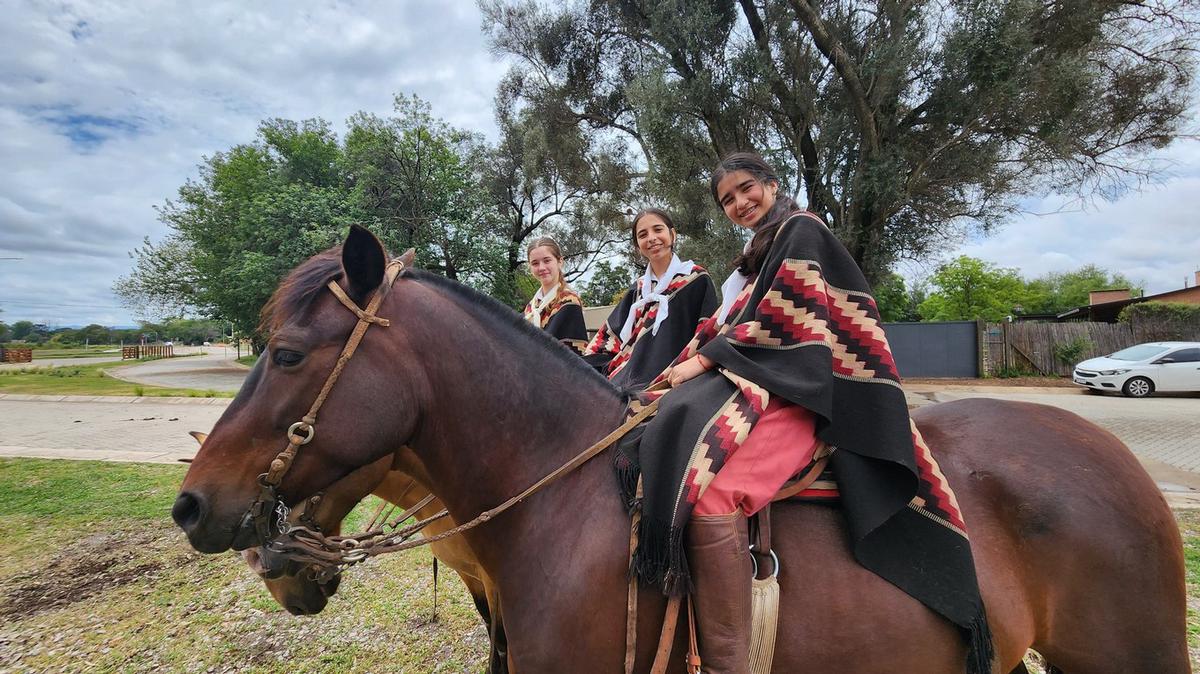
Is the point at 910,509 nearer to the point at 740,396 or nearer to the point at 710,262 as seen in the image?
the point at 740,396

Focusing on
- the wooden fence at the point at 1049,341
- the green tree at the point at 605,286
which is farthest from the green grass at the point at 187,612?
the green tree at the point at 605,286

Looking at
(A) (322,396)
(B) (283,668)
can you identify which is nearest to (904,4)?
(A) (322,396)

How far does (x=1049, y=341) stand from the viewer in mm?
18766

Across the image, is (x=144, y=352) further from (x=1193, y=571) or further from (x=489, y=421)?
(x=1193, y=571)

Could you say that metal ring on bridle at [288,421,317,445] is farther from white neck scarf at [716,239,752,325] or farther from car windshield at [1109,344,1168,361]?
car windshield at [1109,344,1168,361]

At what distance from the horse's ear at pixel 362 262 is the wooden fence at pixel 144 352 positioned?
191 feet

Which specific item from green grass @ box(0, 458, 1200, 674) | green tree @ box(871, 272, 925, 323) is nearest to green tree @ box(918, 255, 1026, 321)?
green tree @ box(871, 272, 925, 323)

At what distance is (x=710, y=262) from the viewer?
12.3m

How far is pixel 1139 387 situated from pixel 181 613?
21.5 metres

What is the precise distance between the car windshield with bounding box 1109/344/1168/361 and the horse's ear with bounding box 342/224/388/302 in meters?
21.3

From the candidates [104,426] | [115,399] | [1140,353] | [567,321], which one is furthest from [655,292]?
[115,399]

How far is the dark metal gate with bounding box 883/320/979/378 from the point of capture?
19.1 meters

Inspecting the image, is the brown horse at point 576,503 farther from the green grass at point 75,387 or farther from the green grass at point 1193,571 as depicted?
the green grass at point 75,387

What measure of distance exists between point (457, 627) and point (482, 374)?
3.40m
